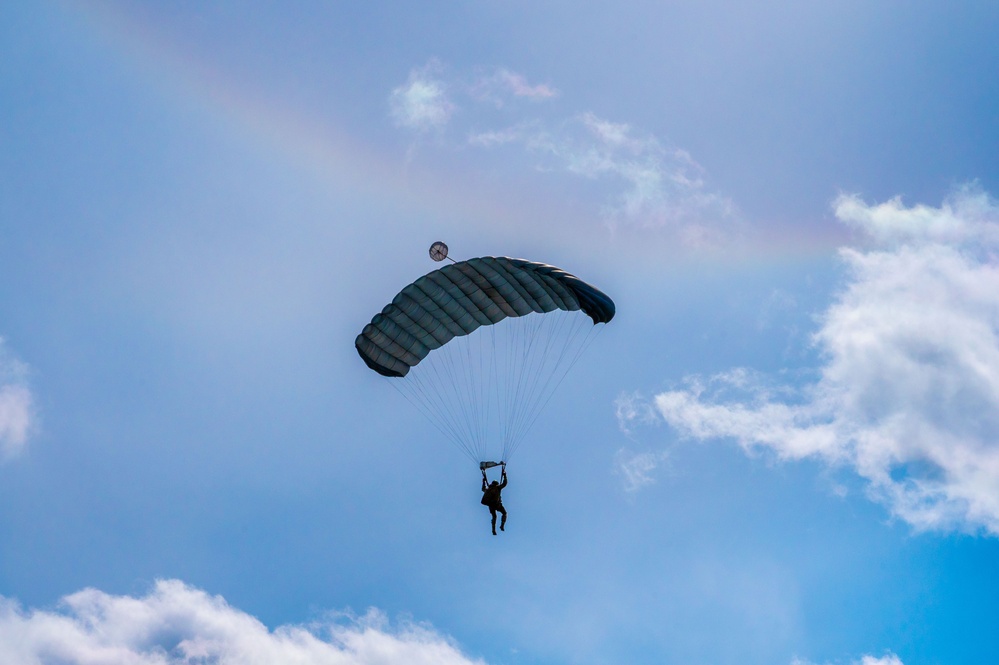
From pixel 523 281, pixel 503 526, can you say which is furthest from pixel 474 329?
pixel 503 526

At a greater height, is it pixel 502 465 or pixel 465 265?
pixel 465 265

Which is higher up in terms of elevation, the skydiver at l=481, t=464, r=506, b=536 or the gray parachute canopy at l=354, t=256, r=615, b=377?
the gray parachute canopy at l=354, t=256, r=615, b=377

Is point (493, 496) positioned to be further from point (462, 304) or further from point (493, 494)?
point (462, 304)

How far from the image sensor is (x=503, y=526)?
158 ft

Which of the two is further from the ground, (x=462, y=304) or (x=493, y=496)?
(x=462, y=304)

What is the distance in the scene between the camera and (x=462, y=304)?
4800 centimetres

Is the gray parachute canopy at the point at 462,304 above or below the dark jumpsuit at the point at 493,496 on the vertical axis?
above

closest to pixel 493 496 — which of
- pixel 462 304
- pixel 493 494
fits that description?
pixel 493 494

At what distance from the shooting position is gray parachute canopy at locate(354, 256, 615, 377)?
46594mm

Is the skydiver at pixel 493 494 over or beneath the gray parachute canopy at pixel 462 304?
beneath

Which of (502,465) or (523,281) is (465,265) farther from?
(502,465)

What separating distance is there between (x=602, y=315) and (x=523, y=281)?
3.25 m

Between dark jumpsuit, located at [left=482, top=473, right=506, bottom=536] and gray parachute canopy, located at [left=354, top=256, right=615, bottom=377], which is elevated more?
gray parachute canopy, located at [left=354, top=256, right=615, bottom=377]

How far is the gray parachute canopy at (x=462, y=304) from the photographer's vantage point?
4659 cm
